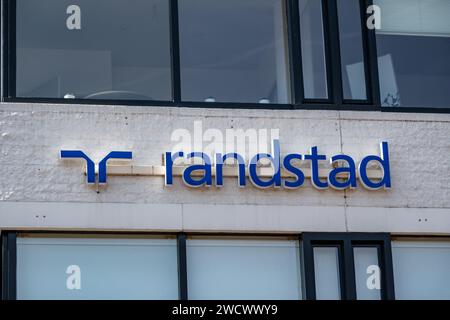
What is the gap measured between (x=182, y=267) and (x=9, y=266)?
1766 millimetres

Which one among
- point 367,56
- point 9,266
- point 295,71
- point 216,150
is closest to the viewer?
point 9,266

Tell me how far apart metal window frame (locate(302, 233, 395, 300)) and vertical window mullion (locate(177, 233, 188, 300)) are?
127cm

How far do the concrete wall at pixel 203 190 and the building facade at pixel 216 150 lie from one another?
15mm

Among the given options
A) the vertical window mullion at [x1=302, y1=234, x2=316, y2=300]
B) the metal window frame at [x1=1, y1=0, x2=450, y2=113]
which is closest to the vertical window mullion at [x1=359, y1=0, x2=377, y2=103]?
the metal window frame at [x1=1, y1=0, x2=450, y2=113]

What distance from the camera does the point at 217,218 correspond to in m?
14.7

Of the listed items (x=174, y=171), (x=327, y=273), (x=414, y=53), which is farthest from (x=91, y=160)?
(x=414, y=53)

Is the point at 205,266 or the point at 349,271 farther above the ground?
the point at 205,266

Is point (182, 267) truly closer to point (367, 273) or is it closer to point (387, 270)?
point (367, 273)

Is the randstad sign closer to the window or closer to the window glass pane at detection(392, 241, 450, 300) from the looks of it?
the window

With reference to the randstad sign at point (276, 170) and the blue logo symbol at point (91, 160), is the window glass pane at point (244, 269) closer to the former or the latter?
the randstad sign at point (276, 170)

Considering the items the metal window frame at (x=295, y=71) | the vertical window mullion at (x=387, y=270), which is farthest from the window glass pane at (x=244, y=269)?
the metal window frame at (x=295, y=71)

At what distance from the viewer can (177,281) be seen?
1455 centimetres

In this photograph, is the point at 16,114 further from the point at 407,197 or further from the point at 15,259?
the point at 407,197

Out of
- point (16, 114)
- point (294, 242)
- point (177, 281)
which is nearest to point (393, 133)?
point (294, 242)
